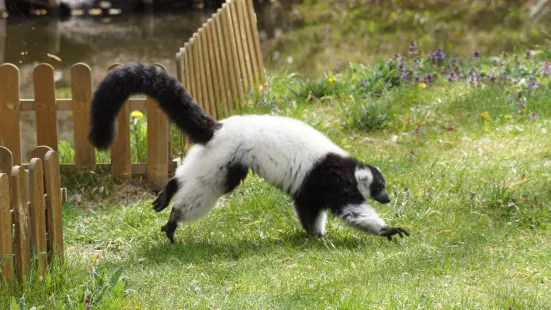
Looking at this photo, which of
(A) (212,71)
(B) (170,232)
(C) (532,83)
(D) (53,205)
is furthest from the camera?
(C) (532,83)

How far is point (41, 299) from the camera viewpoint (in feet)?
14.9

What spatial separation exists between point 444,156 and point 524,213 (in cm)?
170

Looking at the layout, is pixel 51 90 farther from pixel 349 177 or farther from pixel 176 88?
pixel 349 177

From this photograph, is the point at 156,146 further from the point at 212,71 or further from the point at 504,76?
the point at 504,76

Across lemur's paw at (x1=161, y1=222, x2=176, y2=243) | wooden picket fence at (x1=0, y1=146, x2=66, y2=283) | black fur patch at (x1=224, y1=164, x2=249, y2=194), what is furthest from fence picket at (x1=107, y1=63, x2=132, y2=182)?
wooden picket fence at (x1=0, y1=146, x2=66, y2=283)

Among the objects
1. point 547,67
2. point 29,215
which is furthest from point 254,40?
point 29,215

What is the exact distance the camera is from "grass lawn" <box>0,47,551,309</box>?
15.5 feet

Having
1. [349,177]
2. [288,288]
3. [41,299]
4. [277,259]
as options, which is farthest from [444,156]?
[41,299]

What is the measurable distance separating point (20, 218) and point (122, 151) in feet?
9.98

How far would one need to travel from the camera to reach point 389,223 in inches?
259

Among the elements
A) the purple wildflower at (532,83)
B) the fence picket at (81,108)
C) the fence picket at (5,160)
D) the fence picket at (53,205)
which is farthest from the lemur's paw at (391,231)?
the purple wildflower at (532,83)

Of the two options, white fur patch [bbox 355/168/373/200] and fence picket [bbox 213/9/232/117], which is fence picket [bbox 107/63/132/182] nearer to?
fence picket [bbox 213/9/232/117]

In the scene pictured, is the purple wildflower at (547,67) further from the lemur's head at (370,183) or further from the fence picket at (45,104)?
the fence picket at (45,104)

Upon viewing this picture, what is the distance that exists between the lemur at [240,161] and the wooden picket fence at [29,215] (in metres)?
1.08
